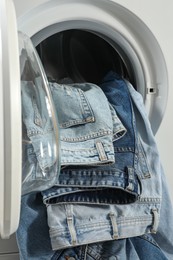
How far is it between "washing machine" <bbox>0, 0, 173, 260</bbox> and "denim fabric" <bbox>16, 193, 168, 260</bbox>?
85 millimetres

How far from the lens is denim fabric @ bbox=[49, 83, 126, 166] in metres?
0.79

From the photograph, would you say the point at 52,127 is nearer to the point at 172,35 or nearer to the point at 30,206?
the point at 30,206

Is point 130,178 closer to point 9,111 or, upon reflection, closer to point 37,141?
point 37,141

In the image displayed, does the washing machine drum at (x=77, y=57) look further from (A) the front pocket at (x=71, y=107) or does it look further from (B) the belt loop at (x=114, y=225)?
(B) the belt loop at (x=114, y=225)

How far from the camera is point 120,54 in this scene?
954 millimetres

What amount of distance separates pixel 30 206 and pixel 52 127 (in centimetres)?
24

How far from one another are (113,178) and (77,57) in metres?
0.41

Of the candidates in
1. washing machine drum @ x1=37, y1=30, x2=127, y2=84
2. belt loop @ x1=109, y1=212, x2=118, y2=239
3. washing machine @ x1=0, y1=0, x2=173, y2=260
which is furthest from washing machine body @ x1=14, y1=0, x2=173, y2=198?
belt loop @ x1=109, y1=212, x2=118, y2=239

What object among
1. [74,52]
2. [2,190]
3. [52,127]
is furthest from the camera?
[74,52]

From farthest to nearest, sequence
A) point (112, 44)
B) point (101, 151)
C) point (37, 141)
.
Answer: point (112, 44), point (101, 151), point (37, 141)

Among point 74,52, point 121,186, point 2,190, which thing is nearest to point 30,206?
point 121,186

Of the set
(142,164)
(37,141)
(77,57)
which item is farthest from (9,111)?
(77,57)

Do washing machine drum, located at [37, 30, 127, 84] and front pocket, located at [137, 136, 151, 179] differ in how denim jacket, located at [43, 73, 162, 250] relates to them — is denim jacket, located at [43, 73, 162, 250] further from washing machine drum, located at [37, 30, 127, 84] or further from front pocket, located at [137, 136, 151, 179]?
washing machine drum, located at [37, 30, 127, 84]

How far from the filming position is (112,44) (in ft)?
3.10
